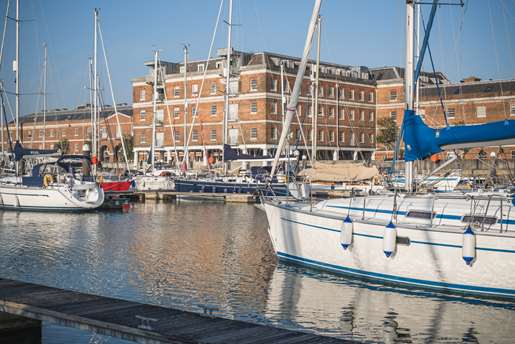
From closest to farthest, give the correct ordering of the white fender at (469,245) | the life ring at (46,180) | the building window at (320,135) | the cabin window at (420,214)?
the white fender at (469,245) < the cabin window at (420,214) < the life ring at (46,180) < the building window at (320,135)

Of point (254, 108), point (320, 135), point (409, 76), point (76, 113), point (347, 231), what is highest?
point (76, 113)

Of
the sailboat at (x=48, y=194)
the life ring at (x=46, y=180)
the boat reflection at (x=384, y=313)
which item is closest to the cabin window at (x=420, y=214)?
the boat reflection at (x=384, y=313)

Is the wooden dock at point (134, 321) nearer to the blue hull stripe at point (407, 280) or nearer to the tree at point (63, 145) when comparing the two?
the blue hull stripe at point (407, 280)

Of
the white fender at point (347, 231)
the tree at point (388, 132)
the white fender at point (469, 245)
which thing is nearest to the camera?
the white fender at point (469, 245)

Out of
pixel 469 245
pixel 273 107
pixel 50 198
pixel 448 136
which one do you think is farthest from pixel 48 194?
pixel 273 107

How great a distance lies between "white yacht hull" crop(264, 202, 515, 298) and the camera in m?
16.8

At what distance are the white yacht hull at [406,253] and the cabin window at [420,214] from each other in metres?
0.70

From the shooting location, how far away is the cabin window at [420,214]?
61.4 feet

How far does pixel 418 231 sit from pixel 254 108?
60.3 m

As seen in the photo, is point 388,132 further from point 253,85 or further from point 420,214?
point 420,214

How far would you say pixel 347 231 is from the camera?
19.2 metres

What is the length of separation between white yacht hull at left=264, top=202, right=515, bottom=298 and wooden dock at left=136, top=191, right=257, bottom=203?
3217 cm

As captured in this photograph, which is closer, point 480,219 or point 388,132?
point 480,219

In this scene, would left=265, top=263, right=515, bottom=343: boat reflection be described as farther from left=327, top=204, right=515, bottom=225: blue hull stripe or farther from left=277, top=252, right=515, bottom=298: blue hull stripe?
left=327, top=204, right=515, bottom=225: blue hull stripe
